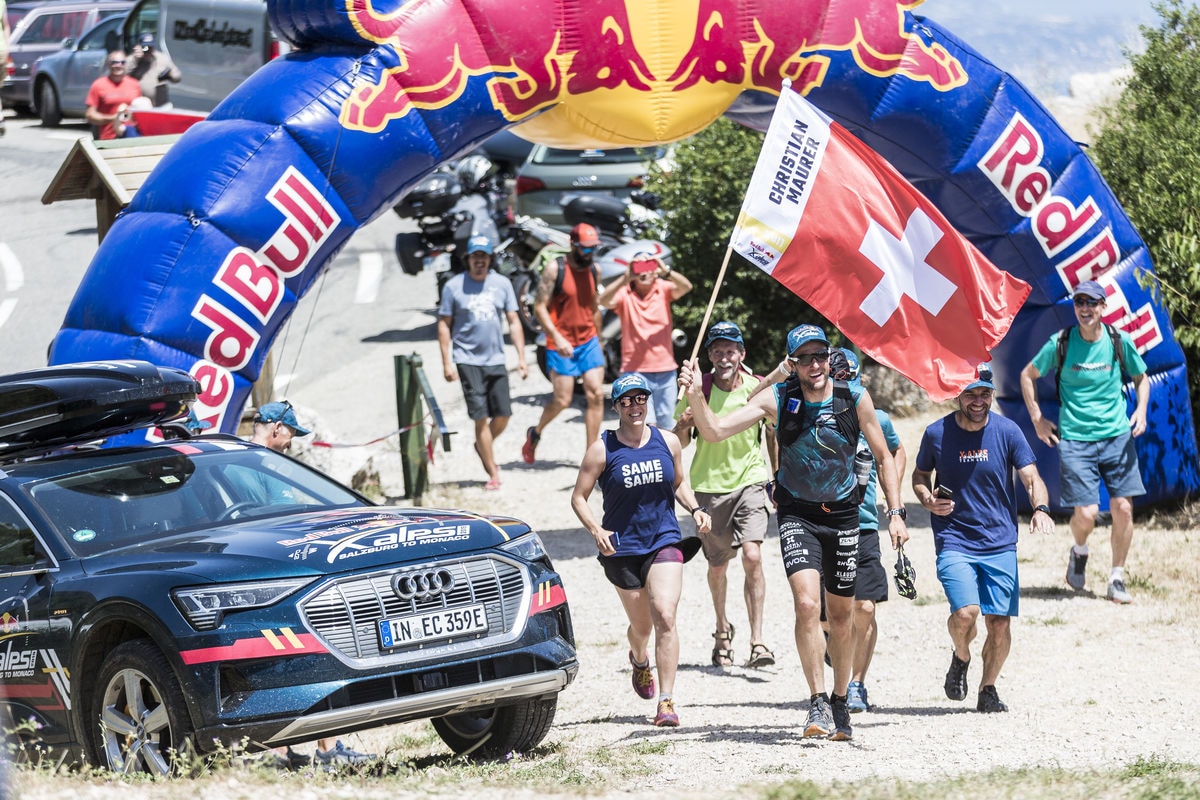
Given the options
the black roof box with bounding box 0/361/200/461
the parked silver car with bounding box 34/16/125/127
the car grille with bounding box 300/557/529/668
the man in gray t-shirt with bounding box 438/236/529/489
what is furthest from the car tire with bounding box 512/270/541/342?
the parked silver car with bounding box 34/16/125/127

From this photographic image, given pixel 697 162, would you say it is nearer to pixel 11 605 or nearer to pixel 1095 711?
pixel 1095 711

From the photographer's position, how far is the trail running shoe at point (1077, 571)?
1126cm

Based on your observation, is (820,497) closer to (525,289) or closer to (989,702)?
(989,702)

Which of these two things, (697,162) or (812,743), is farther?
(697,162)

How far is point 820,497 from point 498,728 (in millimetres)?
1911

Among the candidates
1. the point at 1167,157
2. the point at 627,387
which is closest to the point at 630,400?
the point at 627,387

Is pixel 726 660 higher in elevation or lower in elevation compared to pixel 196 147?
lower

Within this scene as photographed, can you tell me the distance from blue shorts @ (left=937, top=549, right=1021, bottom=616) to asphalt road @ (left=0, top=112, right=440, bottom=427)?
30.2 ft

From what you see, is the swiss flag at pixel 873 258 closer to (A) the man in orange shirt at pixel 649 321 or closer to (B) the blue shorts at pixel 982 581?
(B) the blue shorts at pixel 982 581

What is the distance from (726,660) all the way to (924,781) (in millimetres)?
3327

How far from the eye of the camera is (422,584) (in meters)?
6.81

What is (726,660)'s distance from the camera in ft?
32.6

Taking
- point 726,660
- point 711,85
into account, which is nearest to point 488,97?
point 711,85

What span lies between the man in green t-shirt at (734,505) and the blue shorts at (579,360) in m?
4.72
